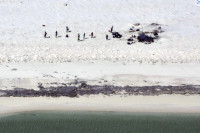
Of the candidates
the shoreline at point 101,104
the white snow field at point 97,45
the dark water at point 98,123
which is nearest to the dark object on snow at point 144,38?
the white snow field at point 97,45

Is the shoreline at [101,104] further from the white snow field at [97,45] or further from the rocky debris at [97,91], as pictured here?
the white snow field at [97,45]

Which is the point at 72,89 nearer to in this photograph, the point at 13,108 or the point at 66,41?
the point at 13,108

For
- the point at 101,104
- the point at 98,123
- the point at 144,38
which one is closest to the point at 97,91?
the point at 101,104

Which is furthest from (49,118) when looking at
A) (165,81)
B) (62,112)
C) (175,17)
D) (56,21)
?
(175,17)

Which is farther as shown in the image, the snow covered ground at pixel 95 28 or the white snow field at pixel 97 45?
the snow covered ground at pixel 95 28

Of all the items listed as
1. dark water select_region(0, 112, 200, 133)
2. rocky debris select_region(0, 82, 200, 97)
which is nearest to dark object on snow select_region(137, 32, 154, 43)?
rocky debris select_region(0, 82, 200, 97)

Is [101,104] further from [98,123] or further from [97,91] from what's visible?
[98,123]

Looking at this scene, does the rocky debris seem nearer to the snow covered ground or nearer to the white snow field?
the white snow field
